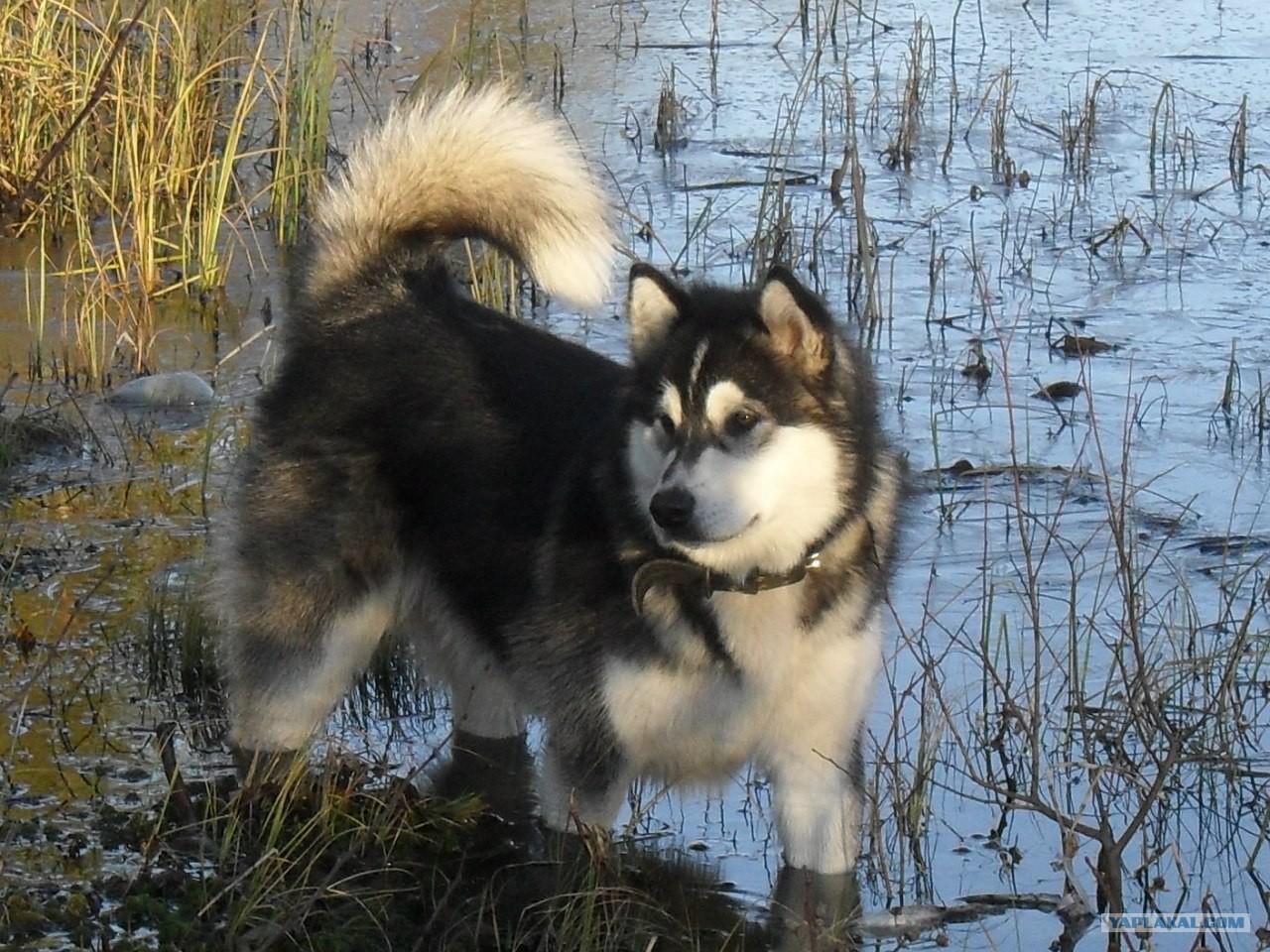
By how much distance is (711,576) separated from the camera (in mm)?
3566

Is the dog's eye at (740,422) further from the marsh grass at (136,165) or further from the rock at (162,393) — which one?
the marsh grass at (136,165)

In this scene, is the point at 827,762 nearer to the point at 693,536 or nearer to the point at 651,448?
the point at 693,536

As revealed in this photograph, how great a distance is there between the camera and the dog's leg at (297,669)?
4.24m

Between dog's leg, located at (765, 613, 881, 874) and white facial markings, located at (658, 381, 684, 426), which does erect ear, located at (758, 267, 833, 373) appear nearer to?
white facial markings, located at (658, 381, 684, 426)

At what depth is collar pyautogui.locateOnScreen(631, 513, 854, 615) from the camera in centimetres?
356

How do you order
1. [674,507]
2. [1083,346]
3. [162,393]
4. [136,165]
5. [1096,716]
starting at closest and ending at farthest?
[674,507]
[1096,716]
[162,393]
[1083,346]
[136,165]

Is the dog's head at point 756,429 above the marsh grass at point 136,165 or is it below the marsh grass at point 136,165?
below

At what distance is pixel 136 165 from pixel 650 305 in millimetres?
4294

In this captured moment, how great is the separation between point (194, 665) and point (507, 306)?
2.58 meters

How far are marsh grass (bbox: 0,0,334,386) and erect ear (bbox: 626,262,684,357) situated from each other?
3.49m

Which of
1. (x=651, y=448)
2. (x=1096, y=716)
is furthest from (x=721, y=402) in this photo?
(x=1096, y=716)

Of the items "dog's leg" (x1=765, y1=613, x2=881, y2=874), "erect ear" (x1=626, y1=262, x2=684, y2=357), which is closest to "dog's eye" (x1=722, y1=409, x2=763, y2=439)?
"erect ear" (x1=626, y1=262, x2=684, y2=357)

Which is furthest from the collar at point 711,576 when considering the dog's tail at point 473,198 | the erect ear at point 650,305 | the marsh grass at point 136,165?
the marsh grass at point 136,165

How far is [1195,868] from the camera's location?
149 inches
